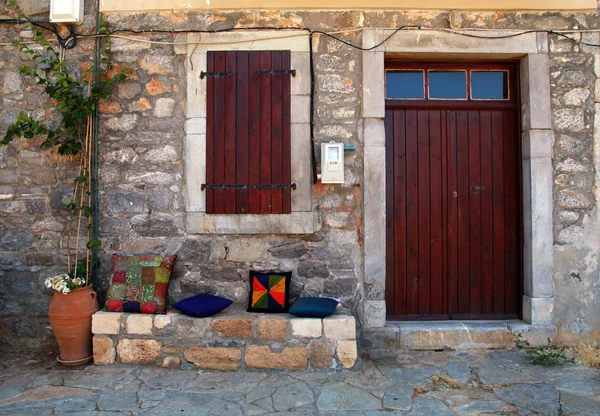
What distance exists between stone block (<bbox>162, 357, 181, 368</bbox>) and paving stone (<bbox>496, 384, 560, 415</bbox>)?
222cm

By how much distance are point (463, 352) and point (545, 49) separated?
2589mm

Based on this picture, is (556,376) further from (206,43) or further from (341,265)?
(206,43)

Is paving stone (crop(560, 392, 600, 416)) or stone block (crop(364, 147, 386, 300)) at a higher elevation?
stone block (crop(364, 147, 386, 300))

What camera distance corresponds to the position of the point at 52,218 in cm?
390

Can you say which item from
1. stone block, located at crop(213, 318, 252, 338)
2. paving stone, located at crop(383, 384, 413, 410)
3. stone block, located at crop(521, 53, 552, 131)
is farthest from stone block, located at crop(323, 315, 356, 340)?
stone block, located at crop(521, 53, 552, 131)

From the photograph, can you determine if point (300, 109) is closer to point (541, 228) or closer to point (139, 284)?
point (139, 284)

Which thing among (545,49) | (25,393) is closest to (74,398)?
(25,393)

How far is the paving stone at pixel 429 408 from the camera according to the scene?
2.72 meters

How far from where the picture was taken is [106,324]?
3455mm

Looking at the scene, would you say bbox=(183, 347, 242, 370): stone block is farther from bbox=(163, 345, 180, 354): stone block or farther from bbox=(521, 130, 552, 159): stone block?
bbox=(521, 130, 552, 159): stone block

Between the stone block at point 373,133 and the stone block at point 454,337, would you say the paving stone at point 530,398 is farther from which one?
the stone block at point 373,133

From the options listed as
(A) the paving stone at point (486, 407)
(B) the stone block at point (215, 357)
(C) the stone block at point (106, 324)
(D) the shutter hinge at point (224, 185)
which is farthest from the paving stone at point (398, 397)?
(C) the stone block at point (106, 324)

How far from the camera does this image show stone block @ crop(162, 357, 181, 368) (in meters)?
3.42

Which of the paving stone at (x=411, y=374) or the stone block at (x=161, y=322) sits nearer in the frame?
the paving stone at (x=411, y=374)
